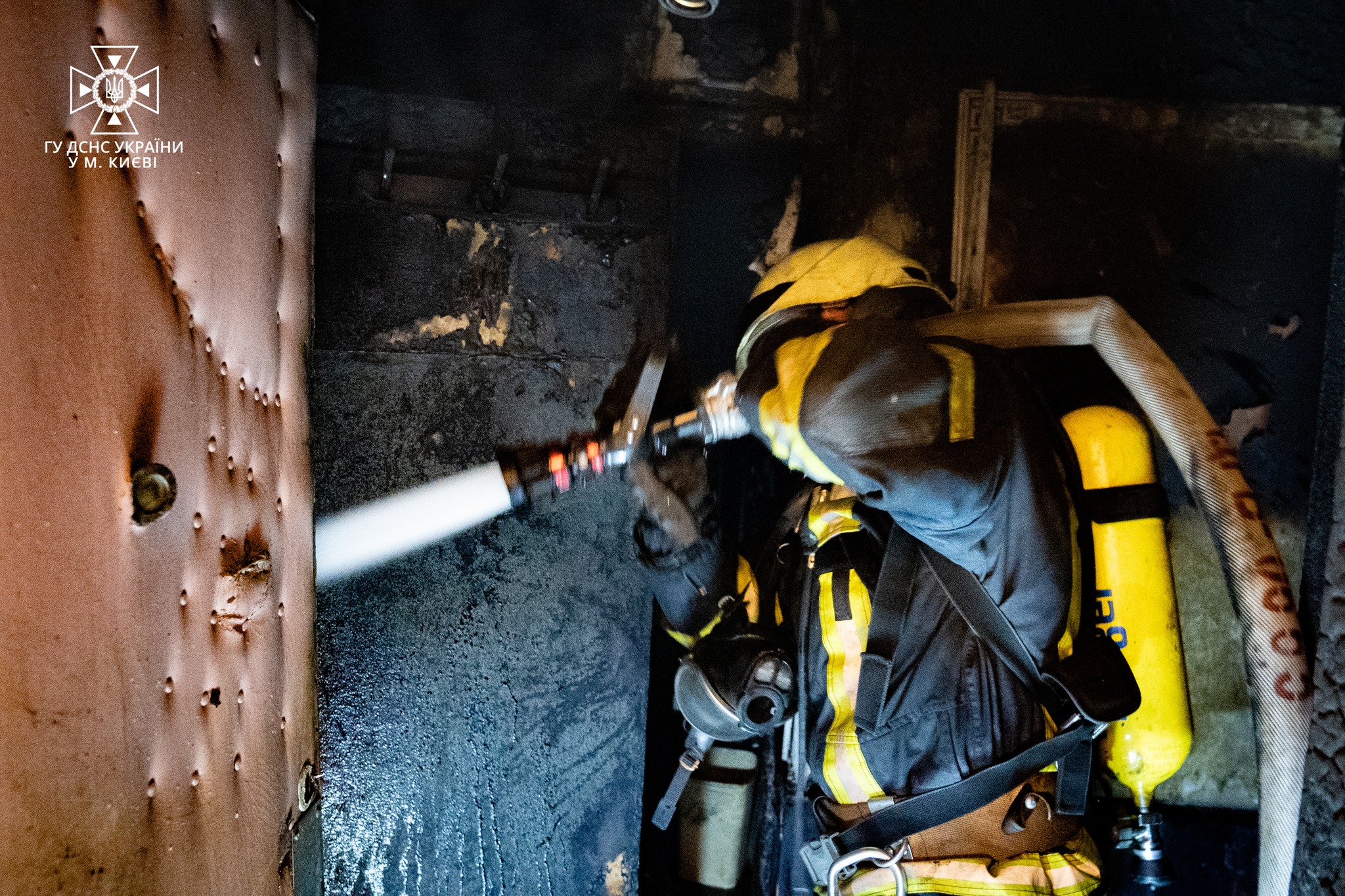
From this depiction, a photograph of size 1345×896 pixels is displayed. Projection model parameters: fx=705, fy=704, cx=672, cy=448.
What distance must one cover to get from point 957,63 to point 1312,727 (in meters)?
2.64

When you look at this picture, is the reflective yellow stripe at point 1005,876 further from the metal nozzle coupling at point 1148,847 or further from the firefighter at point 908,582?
the metal nozzle coupling at point 1148,847

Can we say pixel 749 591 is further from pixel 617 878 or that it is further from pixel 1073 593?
pixel 617 878

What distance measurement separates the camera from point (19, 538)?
1017mm

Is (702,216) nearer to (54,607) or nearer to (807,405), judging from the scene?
(807,405)

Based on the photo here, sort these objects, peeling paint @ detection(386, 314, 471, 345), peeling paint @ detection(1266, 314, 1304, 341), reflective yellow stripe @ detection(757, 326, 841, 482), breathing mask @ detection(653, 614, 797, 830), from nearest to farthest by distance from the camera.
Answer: reflective yellow stripe @ detection(757, 326, 841, 482) < breathing mask @ detection(653, 614, 797, 830) < peeling paint @ detection(386, 314, 471, 345) < peeling paint @ detection(1266, 314, 1304, 341)

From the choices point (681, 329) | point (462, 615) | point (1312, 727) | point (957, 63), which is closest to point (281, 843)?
point (462, 615)

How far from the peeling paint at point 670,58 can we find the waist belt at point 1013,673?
2.01m

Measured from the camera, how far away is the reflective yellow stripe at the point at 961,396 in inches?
58.2

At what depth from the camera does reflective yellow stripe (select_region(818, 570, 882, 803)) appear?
82.0 inches

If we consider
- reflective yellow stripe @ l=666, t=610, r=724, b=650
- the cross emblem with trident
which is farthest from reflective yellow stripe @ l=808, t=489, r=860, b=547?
the cross emblem with trident

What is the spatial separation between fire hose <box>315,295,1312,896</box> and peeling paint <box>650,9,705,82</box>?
4.98 ft

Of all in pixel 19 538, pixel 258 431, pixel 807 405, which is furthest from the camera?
pixel 258 431

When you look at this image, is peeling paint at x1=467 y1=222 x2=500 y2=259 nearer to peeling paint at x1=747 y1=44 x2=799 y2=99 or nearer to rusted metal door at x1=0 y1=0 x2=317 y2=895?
rusted metal door at x1=0 y1=0 x2=317 y2=895

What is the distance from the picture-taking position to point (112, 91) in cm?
120
